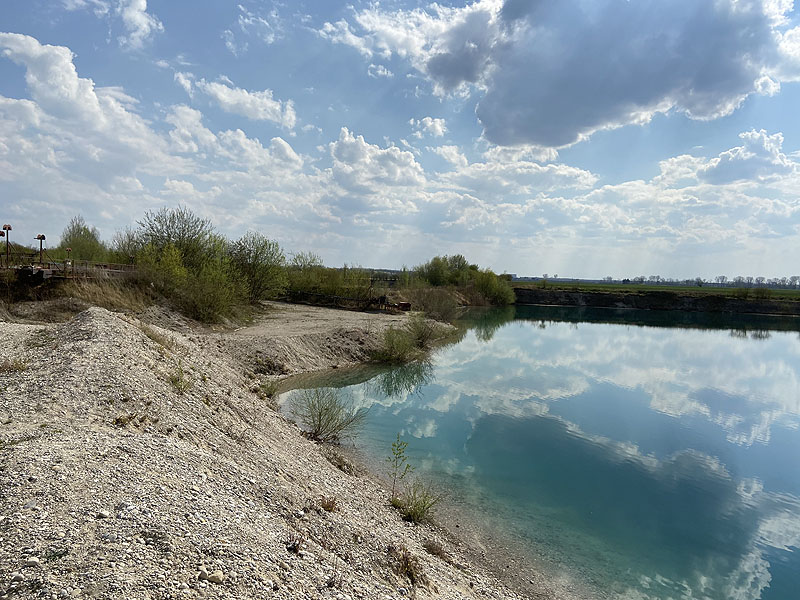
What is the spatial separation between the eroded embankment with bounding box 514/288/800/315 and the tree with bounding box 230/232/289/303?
188 feet

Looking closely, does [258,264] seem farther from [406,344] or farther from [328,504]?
[328,504]

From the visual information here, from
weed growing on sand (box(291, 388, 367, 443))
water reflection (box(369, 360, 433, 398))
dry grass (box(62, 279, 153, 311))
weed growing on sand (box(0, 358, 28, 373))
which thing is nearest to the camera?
weed growing on sand (box(0, 358, 28, 373))

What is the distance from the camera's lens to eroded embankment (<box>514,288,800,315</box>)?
76.6 metres

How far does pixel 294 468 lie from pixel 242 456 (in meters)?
1.07

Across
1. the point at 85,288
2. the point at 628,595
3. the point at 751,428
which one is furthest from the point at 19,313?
the point at 751,428

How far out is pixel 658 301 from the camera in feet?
271

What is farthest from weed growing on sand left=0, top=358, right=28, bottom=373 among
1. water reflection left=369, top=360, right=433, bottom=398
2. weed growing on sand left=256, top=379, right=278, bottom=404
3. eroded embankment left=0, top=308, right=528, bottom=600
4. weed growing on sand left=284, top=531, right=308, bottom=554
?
water reflection left=369, top=360, right=433, bottom=398

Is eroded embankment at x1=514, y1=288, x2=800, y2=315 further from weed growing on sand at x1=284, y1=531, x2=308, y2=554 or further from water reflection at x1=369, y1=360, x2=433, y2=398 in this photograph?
weed growing on sand at x1=284, y1=531, x2=308, y2=554

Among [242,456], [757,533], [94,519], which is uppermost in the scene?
[94,519]

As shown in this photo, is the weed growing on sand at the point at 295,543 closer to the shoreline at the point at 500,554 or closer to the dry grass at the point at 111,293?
the shoreline at the point at 500,554

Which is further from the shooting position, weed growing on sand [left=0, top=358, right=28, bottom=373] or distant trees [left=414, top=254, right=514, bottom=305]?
distant trees [left=414, top=254, right=514, bottom=305]

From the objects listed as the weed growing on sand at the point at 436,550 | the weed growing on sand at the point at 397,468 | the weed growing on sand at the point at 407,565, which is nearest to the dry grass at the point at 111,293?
the weed growing on sand at the point at 397,468

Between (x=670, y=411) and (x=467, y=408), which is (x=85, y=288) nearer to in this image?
(x=467, y=408)

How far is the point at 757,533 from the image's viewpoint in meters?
9.87
